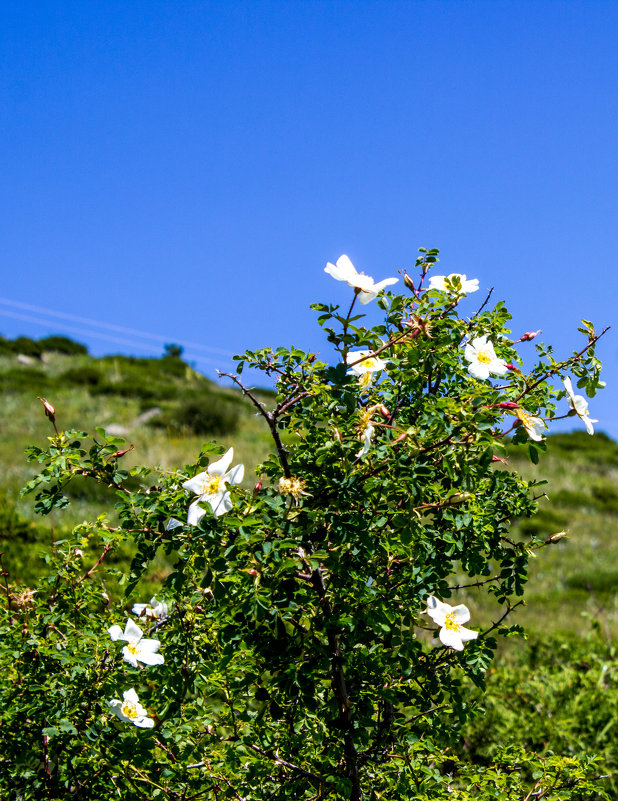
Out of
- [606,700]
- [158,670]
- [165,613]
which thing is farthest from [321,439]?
[606,700]

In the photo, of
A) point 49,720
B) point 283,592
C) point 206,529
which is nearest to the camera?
point 206,529

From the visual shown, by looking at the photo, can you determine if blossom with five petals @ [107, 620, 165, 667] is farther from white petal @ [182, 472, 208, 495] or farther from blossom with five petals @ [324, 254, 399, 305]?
blossom with five petals @ [324, 254, 399, 305]

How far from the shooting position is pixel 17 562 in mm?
5777

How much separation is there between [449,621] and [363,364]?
79 cm

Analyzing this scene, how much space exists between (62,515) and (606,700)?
697 centimetres

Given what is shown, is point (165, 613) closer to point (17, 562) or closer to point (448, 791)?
point (448, 791)

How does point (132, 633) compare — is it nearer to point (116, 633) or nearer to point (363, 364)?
point (116, 633)

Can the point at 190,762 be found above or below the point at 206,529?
below

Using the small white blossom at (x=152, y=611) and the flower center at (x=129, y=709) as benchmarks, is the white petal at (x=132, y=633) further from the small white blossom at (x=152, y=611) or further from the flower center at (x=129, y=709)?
the small white blossom at (x=152, y=611)

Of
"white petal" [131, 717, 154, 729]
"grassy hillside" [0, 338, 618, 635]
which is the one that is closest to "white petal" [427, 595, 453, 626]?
"white petal" [131, 717, 154, 729]

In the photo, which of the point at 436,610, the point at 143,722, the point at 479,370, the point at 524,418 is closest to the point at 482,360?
the point at 479,370

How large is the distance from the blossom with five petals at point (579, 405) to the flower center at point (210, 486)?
109cm

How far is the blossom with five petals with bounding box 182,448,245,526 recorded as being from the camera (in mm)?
1837

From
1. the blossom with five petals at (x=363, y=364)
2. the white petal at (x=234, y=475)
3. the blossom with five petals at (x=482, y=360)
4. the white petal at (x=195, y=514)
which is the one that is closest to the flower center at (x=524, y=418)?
the blossom with five petals at (x=482, y=360)
